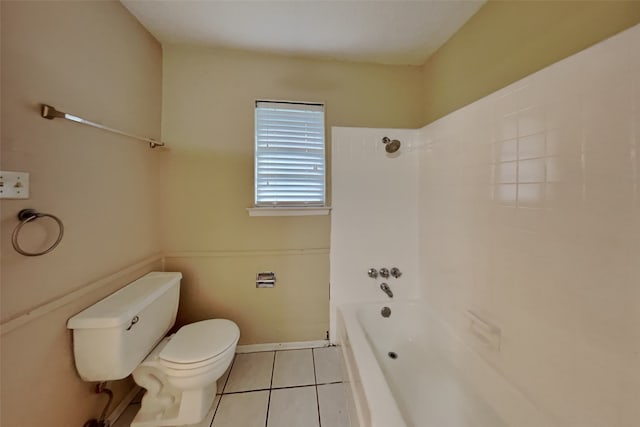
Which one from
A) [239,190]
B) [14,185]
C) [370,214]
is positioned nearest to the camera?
[14,185]

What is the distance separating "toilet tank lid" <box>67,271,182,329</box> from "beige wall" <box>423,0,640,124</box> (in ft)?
7.58

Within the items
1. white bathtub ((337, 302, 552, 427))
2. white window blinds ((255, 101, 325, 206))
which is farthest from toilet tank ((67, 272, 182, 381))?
white bathtub ((337, 302, 552, 427))

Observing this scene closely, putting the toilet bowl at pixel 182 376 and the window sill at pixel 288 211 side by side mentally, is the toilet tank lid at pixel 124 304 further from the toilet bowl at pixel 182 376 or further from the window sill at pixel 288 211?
the window sill at pixel 288 211

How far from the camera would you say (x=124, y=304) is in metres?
1.14

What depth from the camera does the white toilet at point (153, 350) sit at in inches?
40.3

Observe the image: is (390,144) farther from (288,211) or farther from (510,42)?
(288,211)

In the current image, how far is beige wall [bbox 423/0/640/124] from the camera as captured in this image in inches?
33.9

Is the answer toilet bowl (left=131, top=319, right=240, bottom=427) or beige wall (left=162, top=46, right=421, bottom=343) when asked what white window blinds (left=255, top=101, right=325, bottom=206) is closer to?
beige wall (left=162, top=46, right=421, bottom=343)

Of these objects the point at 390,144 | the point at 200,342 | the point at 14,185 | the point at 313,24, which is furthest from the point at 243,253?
the point at 313,24

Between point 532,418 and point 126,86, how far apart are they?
272 cm

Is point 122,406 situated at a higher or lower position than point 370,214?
lower

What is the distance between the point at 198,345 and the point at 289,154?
4.75 ft

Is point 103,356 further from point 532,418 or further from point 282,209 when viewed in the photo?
point 532,418

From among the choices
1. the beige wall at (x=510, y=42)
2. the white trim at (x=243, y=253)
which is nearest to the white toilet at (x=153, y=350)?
the white trim at (x=243, y=253)
